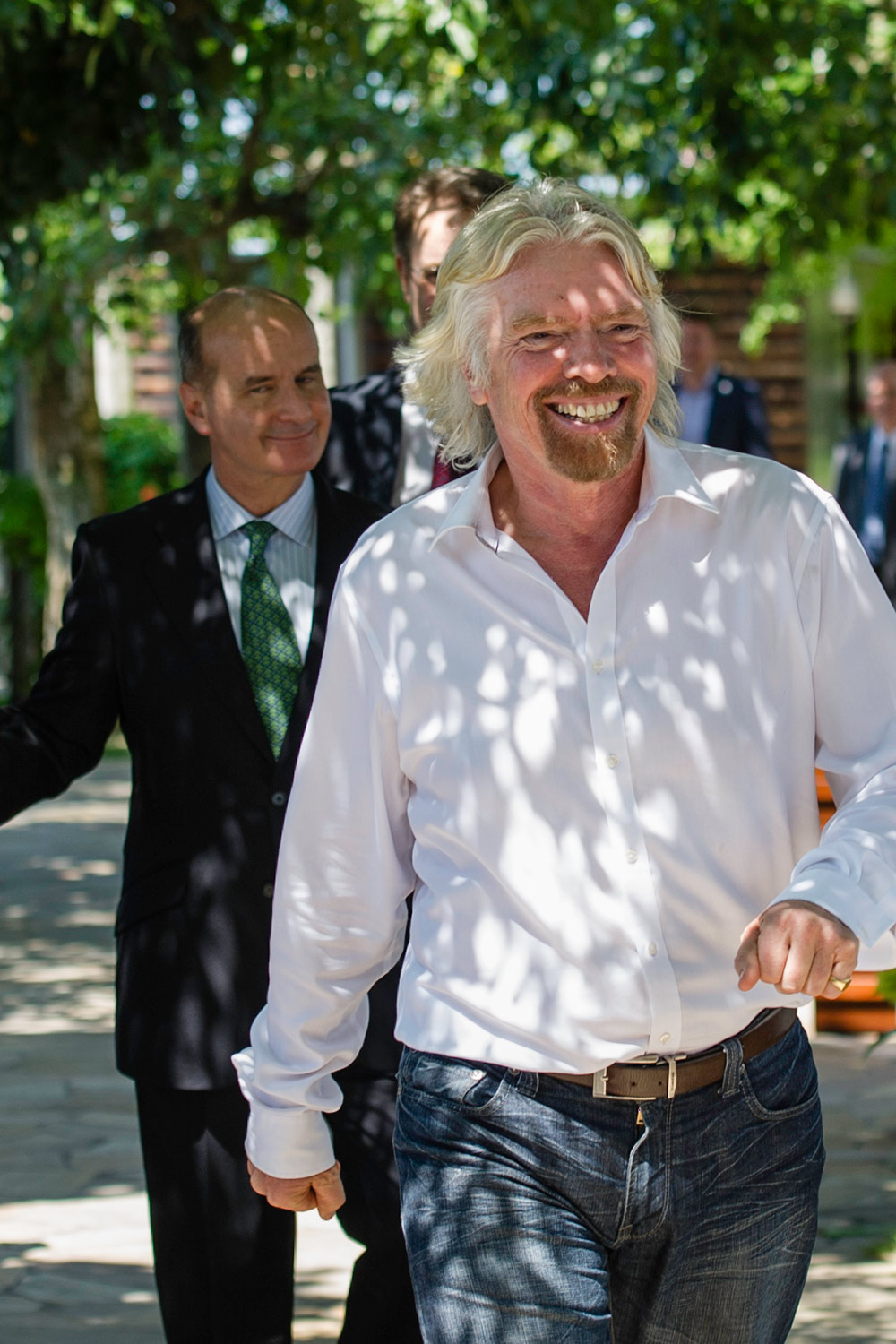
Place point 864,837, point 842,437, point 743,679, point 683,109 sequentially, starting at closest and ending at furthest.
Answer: point 864,837 → point 743,679 → point 683,109 → point 842,437

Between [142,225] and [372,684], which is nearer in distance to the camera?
[372,684]

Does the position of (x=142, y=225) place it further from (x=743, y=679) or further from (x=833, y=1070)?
(x=743, y=679)

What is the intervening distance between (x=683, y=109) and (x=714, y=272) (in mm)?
11464

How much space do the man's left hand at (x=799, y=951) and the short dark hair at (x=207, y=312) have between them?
6.43ft

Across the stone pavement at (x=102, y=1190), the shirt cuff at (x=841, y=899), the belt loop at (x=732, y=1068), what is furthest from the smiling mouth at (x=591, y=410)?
the stone pavement at (x=102, y=1190)

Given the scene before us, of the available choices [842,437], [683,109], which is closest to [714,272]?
[842,437]

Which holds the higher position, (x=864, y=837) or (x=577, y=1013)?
(x=864, y=837)

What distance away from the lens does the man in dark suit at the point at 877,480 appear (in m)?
10.5

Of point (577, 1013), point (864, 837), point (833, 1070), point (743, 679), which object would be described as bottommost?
point (833, 1070)

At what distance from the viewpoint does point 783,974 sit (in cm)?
214

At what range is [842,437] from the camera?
2184 cm

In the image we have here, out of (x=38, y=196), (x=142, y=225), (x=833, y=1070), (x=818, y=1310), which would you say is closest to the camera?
(x=818, y=1310)

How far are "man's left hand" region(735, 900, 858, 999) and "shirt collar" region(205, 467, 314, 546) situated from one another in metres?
1.70

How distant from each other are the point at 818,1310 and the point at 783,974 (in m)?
2.69
